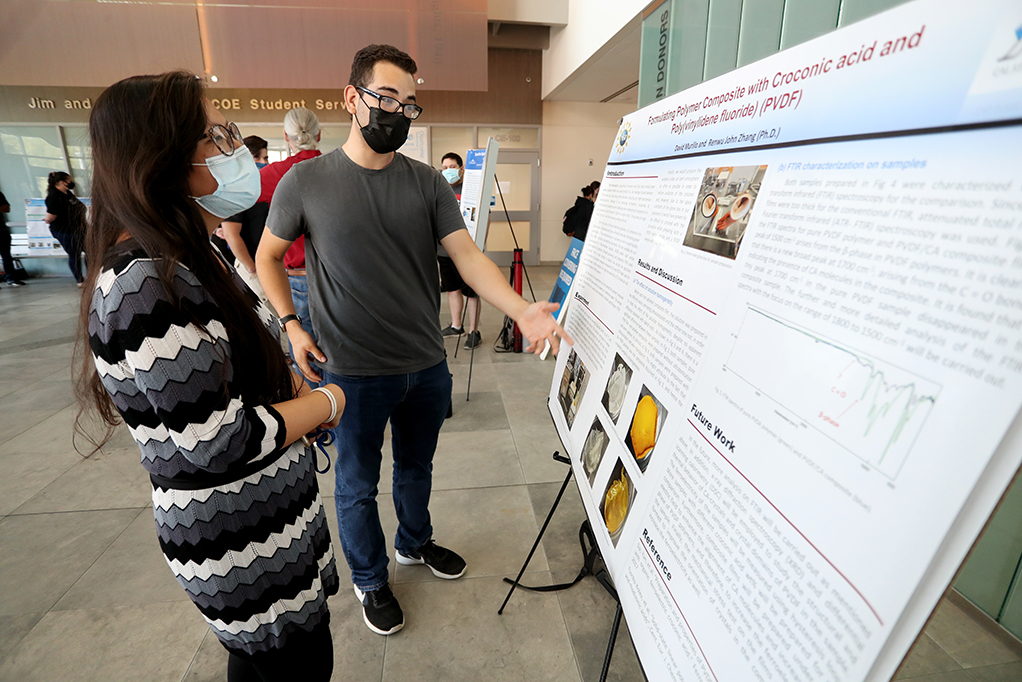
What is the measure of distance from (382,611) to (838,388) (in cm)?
165

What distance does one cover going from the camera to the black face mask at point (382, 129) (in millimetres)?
1408

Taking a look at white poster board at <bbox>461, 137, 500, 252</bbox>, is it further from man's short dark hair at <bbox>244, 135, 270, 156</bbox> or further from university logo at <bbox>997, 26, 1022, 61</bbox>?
university logo at <bbox>997, 26, 1022, 61</bbox>

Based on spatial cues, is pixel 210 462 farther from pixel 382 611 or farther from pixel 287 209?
pixel 382 611

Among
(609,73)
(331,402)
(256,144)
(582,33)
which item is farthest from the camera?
(609,73)

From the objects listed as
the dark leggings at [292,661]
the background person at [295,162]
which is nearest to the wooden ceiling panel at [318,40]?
the background person at [295,162]

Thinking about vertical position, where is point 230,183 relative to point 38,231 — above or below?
above

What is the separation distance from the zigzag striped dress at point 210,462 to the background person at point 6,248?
33.1 ft

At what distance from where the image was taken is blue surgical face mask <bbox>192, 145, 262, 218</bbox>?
957 millimetres

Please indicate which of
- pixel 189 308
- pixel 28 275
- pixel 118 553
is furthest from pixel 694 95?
pixel 28 275

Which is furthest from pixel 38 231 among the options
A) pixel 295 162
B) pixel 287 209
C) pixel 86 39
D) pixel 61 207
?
pixel 287 209

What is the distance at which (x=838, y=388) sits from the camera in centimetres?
51

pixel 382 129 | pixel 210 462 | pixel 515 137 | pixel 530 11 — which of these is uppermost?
pixel 530 11

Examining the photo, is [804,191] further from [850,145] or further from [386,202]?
[386,202]

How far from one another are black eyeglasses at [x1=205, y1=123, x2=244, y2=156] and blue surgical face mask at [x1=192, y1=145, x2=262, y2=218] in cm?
1
